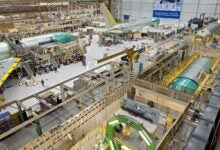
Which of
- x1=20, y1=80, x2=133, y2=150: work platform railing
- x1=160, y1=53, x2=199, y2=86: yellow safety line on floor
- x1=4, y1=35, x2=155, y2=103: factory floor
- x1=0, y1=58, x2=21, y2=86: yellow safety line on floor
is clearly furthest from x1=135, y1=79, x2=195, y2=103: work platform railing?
x1=0, y1=58, x2=21, y2=86: yellow safety line on floor

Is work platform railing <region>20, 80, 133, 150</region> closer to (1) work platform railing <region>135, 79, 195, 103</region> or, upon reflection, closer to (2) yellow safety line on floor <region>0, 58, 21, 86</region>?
(1) work platform railing <region>135, 79, 195, 103</region>

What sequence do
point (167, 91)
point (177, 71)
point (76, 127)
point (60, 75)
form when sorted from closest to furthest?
1. point (76, 127)
2. point (167, 91)
3. point (177, 71)
4. point (60, 75)

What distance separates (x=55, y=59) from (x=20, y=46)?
4146mm

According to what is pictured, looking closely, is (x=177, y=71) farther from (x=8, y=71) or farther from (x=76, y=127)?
(x=8, y=71)

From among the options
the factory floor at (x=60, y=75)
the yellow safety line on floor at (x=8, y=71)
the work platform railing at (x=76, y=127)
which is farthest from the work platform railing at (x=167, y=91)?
the yellow safety line on floor at (x=8, y=71)

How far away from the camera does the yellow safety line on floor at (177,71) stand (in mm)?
14642

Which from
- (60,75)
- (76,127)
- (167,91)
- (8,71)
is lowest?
(60,75)

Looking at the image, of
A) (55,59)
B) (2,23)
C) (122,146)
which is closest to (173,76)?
(122,146)

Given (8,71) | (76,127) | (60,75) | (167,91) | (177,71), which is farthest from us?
(60,75)

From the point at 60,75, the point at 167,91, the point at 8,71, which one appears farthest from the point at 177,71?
the point at 8,71

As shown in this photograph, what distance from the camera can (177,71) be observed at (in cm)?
1664

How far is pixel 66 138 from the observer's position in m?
7.95

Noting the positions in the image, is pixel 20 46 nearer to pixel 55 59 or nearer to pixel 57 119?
pixel 55 59

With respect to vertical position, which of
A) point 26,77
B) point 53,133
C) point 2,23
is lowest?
point 26,77
